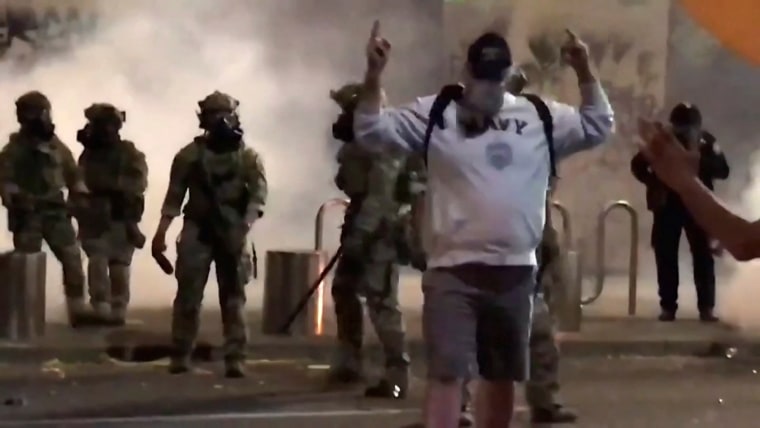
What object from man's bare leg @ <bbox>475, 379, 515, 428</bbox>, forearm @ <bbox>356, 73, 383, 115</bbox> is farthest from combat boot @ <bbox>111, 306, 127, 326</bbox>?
forearm @ <bbox>356, 73, 383, 115</bbox>

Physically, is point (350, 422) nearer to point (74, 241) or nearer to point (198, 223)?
point (198, 223)

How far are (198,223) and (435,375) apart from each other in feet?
10.9

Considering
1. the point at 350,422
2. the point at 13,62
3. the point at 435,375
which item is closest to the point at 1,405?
the point at 350,422

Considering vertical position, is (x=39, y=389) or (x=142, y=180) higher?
(x=142, y=180)

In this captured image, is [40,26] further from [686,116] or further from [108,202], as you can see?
[686,116]

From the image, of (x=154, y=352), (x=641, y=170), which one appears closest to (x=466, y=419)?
(x=154, y=352)

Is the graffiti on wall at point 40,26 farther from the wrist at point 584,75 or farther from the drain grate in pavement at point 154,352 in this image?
the wrist at point 584,75

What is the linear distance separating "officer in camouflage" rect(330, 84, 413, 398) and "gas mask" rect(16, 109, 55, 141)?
2.58 metres

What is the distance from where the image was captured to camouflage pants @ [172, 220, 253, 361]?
820 centimetres

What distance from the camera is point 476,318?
5.27 meters

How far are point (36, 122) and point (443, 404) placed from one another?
5150mm

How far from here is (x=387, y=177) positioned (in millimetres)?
7605

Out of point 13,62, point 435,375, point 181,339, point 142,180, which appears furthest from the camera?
point 13,62

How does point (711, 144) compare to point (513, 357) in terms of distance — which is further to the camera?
point (711, 144)
